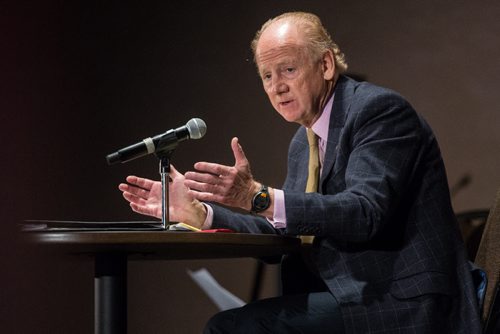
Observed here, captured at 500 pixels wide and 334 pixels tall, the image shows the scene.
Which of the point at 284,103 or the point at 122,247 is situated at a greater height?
the point at 284,103

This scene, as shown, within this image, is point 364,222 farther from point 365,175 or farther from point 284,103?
point 284,103

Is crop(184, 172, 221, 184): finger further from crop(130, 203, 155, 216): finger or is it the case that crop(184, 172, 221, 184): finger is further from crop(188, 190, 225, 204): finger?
crop(130, 203, 155, 216): finger

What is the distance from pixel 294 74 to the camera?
196 centimetres

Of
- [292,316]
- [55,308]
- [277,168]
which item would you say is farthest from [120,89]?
[55,308]

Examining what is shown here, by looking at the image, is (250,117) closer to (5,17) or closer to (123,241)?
(123,241)

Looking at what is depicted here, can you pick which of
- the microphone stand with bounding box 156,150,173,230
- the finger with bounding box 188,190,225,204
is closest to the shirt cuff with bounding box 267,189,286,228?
the finger with bounding box 188,190,225,204

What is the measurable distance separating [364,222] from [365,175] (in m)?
0.12

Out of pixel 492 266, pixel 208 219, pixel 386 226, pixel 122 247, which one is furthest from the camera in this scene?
pixel 208 219

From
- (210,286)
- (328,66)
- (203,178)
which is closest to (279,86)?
(328,66)

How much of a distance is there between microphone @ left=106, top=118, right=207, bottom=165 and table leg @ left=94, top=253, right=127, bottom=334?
0.76ft

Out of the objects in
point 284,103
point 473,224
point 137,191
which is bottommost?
point 473,224

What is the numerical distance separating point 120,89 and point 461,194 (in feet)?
6.06

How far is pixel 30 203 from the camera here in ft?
1.35

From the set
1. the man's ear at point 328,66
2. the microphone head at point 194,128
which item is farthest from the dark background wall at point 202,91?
the microphone head at point 194,128
